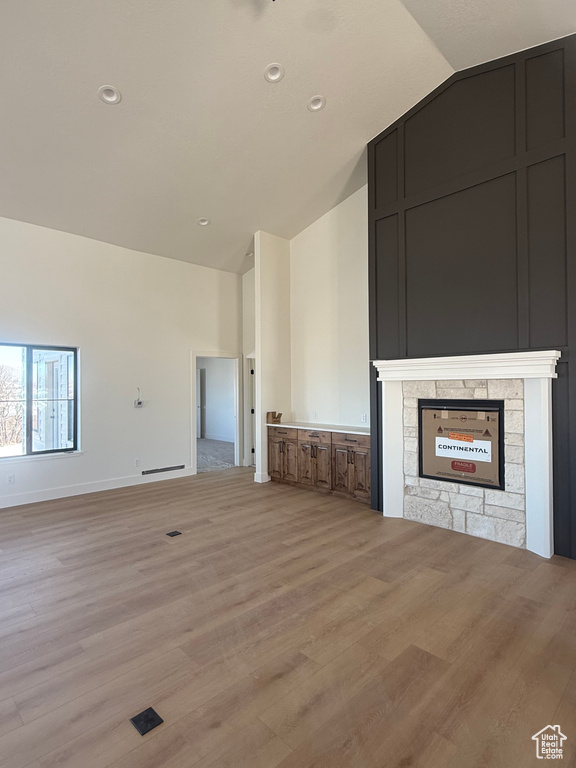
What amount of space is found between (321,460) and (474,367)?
2.54 meters

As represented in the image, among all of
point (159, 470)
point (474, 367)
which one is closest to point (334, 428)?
point (474, 367)

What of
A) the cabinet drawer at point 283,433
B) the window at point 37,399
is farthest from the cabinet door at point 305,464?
the window at point 37,399

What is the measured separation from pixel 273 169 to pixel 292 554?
446cm

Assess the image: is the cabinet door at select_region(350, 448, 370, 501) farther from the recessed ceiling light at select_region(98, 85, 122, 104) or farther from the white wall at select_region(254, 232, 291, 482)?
the recessed ceiling light at select_region(98, 85, 122, 104)

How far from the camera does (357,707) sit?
1793mm

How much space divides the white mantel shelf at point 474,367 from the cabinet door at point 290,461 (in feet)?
6.70

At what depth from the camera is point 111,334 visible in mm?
5941

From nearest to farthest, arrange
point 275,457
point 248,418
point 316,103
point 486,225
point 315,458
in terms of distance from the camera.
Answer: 1. point 486,225
2. point 316,103
3. point 315,458
4. point 275,457
5. point 248,418

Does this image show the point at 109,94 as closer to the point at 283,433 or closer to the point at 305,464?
the point at 283,433

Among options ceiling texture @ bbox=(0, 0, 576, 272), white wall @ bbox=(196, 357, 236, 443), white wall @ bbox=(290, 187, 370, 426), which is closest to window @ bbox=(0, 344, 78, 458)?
ceiling texture @ bbox=(0, 0, 576, 272)

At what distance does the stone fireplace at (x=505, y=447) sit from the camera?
345cm

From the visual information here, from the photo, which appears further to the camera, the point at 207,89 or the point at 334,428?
the point at 334,428

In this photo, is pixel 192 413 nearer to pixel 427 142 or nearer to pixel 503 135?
pixel 427 142

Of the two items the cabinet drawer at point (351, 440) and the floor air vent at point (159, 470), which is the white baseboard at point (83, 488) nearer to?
the floor air vent at point (159, 470)
